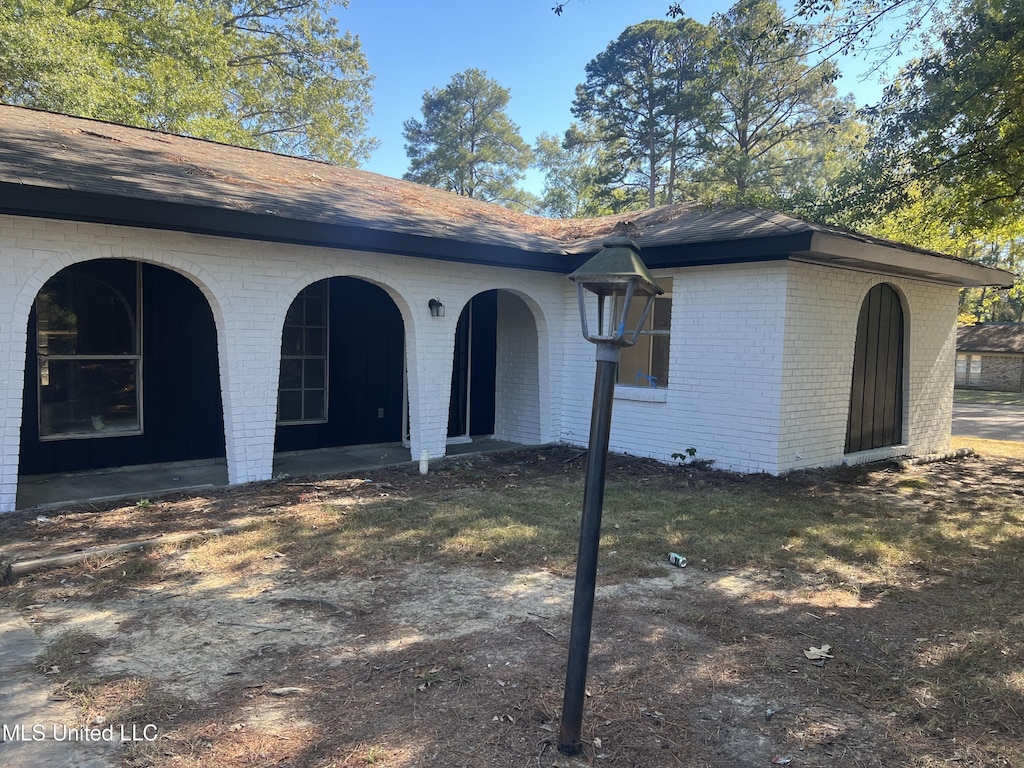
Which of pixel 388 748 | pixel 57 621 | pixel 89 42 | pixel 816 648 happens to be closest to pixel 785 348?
pixel 816 648

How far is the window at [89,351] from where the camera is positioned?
24.8 ft

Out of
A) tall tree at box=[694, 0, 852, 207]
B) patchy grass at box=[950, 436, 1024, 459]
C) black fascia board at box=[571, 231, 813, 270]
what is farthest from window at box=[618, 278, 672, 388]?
tall tree at box=[694, 0, 852, 207]

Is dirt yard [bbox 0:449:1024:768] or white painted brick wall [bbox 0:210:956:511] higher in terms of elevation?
white painted brick wall [bbox 0:210:956:511]

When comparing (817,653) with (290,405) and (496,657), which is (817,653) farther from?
(290,405)

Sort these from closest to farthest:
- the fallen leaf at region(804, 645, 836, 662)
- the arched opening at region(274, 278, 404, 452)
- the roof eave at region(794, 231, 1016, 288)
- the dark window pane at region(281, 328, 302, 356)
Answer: the fallen leaf at region(804, 645, 836, 662) → the roof eave at region(794, 231, 1016, 288) → the dark window pane at region(281, 328, 302, 356) → the arched opening at region(274, 278, 404, 452)

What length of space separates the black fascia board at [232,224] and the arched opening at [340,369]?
2044 millimetres

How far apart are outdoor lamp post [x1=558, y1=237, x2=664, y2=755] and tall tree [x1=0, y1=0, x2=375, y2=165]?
1536 cm

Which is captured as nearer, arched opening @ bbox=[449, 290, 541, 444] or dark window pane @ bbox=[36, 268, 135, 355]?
dark window pane @ bbox=[36, 268, 135, 355]

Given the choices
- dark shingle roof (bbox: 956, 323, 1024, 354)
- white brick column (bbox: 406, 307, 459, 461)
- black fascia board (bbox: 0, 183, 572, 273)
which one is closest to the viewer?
black fascia board (bbox: 0, 183, 572, 273)

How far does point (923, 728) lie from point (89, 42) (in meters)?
19.6

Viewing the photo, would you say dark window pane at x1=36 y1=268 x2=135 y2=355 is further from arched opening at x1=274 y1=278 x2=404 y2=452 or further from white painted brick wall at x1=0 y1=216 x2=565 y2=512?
arched opening at x1=274 y1=278 x2=404 y2=452

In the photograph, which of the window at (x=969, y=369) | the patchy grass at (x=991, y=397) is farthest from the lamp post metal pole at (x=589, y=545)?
the window at (x=969, y=369)

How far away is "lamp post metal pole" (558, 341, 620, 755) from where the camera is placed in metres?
2.63

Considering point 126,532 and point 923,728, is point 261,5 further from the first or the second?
point 923,728
